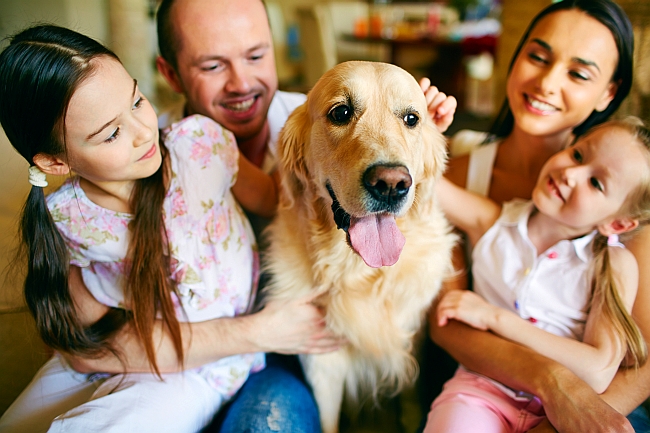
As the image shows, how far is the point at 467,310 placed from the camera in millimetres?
1364

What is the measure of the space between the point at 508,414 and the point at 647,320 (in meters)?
0.46

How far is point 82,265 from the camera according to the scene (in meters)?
1.28

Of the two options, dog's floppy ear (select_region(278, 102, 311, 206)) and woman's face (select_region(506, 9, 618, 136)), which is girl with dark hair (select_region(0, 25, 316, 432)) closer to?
dog's floppy ear (select_region(278, 102, 311, 206))

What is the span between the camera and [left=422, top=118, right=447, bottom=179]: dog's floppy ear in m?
1.32

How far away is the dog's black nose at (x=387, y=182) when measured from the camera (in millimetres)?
1014


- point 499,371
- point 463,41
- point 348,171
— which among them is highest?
point 348,171

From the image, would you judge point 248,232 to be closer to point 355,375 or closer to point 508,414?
point 355,375

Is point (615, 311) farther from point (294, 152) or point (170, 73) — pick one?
point (170, 73)

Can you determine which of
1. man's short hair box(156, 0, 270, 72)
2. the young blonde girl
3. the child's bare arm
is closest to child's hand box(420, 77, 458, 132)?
the young blonde girl

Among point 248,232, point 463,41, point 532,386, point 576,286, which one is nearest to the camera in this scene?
point 532,386

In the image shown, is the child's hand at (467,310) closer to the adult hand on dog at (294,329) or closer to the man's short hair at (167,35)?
the adult hand on dog at (294,329)

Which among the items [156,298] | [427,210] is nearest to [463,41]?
[427,210]

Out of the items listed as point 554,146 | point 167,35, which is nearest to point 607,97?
point 554,146

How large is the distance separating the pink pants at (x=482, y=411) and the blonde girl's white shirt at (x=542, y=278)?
9.5 inches
